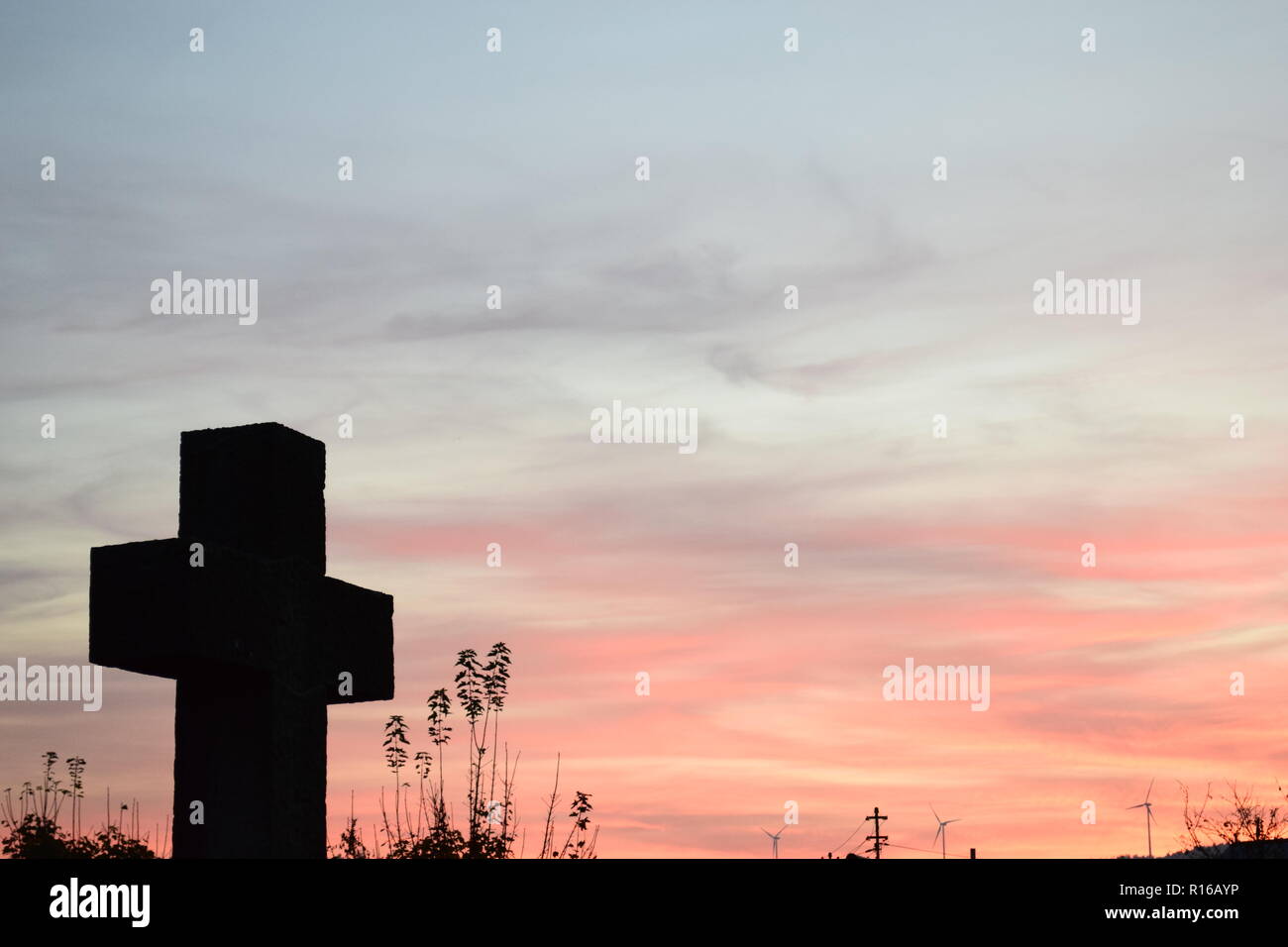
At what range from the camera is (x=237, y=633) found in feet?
34.9

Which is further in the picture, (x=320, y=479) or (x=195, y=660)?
(x=320, y=479)

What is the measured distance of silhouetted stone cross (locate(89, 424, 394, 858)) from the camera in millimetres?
10180

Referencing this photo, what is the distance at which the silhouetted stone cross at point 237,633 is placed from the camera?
10180mm

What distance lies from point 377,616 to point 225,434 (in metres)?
2.18
